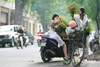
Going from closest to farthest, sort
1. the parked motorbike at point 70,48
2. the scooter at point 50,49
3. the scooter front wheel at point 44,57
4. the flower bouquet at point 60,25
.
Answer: the parked motorbike at point 70,48, the flower bouquet at point 60,25, the scooter at point 50,49, the scooter front wheel at point 44,57

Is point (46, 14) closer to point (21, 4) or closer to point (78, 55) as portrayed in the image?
point (21, 4)

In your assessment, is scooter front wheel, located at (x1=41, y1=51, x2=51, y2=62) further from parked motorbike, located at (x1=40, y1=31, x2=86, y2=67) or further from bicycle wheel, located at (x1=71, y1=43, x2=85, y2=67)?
bicycle wheel, located at (x1=71, y1=43, x2=85, y2=67)

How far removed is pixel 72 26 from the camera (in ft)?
25.2

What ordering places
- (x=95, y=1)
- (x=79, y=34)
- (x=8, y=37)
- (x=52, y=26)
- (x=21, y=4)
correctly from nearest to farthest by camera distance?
(x=79, y=34) < (x=52, y=26) < (x=8, y=37) < (x=21, y=4) < (x=95, y=1)

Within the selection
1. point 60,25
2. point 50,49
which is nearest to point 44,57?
point 50,49

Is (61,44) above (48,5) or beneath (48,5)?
beneath

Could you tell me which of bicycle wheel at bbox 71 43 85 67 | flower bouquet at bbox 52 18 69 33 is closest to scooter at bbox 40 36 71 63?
flower bouquet at bbox 52 18 69 33

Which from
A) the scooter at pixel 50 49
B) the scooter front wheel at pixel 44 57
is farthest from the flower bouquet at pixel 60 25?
the scooter front wheel at pixel 44 57

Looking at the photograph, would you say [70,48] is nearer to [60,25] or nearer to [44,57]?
[60,25]

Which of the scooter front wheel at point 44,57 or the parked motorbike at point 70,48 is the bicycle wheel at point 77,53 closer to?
the parked motorbike at point 70,48

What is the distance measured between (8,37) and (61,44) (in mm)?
13144

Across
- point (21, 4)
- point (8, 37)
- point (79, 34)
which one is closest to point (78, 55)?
point (79, 34)

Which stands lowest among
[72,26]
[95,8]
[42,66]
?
[42,66]

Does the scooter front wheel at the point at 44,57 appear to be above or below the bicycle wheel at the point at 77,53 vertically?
below
